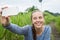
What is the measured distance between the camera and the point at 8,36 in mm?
2379

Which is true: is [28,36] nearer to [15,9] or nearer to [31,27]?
[31,27]

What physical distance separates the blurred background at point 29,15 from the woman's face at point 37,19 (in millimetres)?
55

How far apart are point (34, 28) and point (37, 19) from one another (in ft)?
0.41

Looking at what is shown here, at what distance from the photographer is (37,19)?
7.64 feet

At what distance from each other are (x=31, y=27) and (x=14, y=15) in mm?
257

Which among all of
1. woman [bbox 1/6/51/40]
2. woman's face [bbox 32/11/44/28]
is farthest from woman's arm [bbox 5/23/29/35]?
woman's face [bbox 32/11/44/28]

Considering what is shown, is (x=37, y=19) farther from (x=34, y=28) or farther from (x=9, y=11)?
(x=9, y=11)

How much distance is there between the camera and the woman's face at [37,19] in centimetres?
233

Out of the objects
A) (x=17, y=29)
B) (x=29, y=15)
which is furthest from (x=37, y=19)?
(x=17, y=29)

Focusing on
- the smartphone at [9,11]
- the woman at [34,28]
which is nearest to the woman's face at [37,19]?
the woman at [34,28]

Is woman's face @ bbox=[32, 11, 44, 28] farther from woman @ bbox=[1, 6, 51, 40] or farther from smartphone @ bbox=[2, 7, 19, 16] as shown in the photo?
smartphone @ bbox=[2, 7, 19, 16]

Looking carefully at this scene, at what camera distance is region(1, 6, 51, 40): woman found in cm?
233

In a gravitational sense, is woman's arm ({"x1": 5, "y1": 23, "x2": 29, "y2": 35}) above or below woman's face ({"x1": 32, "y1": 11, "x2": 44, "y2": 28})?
below

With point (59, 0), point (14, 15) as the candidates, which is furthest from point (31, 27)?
point (59, 0)
